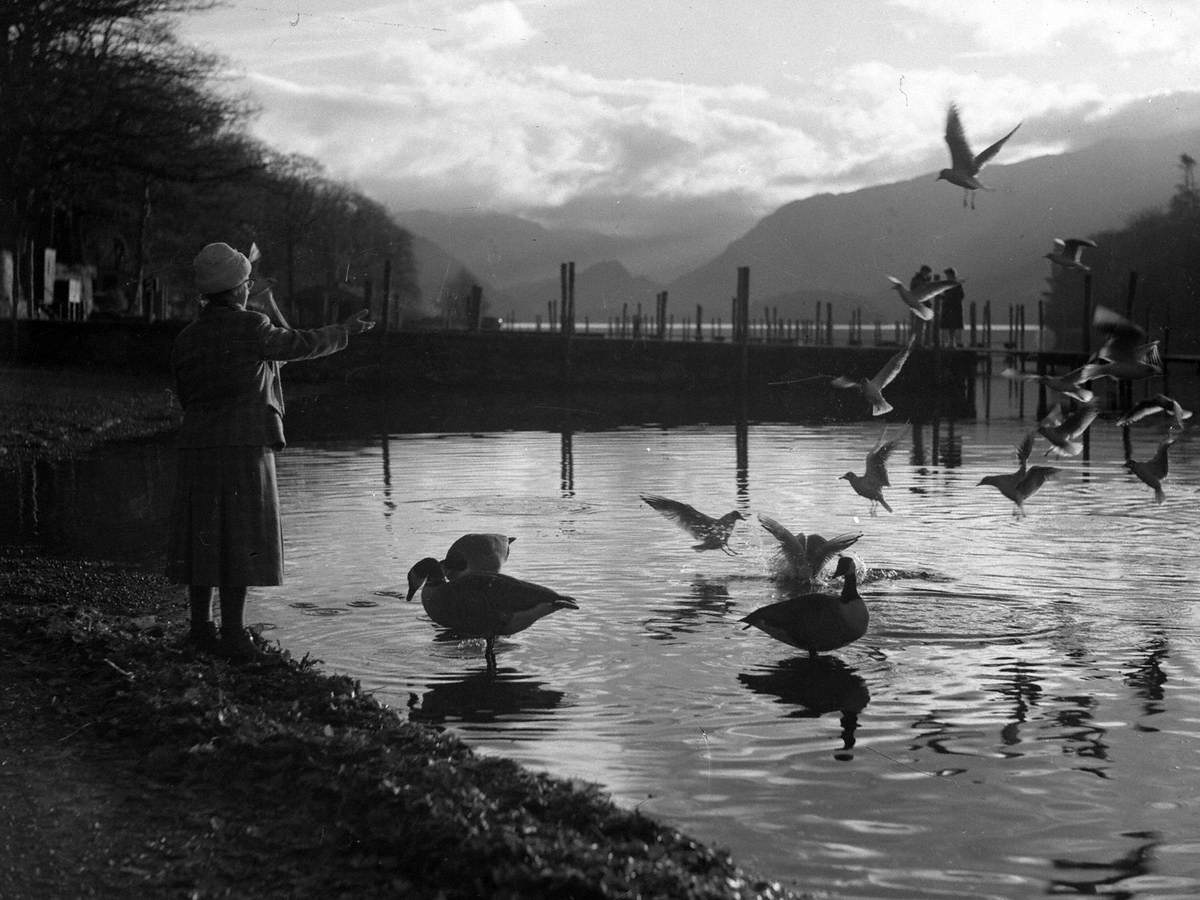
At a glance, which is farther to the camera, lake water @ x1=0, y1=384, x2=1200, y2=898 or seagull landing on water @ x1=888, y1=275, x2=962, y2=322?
seagull landing on water @ x1=888, y1=275, x2=962, y2=322

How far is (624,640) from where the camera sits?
9.95 metres

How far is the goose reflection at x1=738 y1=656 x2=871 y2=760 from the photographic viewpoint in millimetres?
8078

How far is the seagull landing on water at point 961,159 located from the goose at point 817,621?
3.12m

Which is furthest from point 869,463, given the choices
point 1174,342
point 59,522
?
point 1174,342

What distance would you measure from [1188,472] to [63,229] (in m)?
55.0

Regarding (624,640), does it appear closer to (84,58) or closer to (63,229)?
(84,58)

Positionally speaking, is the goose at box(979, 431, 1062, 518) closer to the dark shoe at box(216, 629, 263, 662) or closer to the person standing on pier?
the person standing on pier

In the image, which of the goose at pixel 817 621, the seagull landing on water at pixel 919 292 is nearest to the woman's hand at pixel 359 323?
the goose at pixel 817 621

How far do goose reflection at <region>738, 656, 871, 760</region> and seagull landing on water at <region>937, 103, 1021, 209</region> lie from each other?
138 inches

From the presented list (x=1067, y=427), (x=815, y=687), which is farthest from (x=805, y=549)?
(x=815, y=687)

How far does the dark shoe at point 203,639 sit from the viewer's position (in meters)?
8.43

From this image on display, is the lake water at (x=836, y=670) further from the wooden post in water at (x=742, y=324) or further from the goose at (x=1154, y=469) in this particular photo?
the wooden post in water at (x=742, y=324)

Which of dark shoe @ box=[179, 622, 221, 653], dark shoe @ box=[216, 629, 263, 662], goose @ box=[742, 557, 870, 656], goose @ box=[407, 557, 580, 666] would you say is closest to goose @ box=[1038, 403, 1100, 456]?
goose @ box=[742, 557, 870, 656]

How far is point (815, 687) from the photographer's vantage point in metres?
8.66
